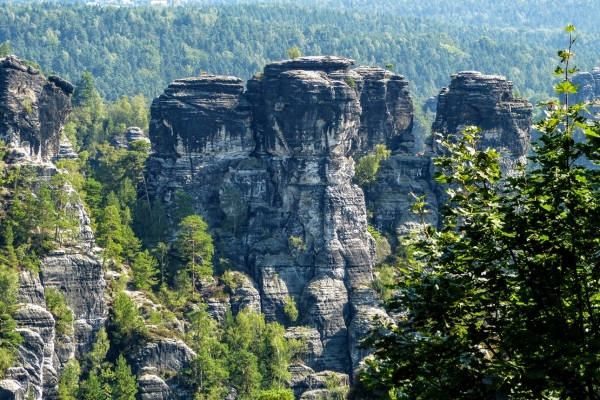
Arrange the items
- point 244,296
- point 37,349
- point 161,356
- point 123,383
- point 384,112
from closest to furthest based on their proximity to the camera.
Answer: point 37,349, point 123,383, point 161,356, point 244,296, point 384,112

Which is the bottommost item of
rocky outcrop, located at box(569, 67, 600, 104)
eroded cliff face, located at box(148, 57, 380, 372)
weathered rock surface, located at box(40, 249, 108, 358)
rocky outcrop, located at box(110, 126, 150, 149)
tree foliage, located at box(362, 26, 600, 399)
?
tree foliage, located at box(362, 26, 600, 399)

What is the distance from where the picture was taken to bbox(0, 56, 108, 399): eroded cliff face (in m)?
79.1

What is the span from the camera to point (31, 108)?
296 feet

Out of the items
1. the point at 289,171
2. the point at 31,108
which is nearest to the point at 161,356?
the point at 289,171

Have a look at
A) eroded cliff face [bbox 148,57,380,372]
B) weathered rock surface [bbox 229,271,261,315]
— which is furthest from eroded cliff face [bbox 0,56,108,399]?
weathered rock surface [bbox 229,271,261,315]

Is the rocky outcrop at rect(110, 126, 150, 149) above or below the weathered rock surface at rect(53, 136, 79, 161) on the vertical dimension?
above

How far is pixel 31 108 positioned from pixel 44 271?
491 inches

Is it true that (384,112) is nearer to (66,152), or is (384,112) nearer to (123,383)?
(66,152)

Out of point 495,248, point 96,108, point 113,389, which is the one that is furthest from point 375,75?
point 495,248

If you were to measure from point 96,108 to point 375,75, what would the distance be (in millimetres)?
48186

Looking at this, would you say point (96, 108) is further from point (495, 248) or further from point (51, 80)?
point (495, 248)

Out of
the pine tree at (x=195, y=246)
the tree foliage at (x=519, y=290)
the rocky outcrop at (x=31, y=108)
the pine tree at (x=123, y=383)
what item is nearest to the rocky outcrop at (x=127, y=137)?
the rocky outcrop at (x=31, y=108)

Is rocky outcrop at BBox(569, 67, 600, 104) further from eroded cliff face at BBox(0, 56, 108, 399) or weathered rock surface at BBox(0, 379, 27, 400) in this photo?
weathered rock surface at BBox(0, 379, 27, 400)

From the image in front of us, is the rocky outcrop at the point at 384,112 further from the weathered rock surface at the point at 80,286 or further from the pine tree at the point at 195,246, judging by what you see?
the weathered rock surface at the point at 80,286
